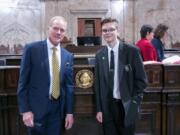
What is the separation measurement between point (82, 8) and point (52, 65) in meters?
7.38

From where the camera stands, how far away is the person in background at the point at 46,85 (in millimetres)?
3008

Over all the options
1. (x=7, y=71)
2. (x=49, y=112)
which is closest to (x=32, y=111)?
(x=49, y=112)

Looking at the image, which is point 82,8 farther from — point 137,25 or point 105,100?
point 105,100

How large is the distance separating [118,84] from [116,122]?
0.36 m

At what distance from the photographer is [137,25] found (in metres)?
10.2

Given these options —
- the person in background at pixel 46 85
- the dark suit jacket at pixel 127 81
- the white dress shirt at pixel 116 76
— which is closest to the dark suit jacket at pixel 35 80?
the person in background at pixel 46 85

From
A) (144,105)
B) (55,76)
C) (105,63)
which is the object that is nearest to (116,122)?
A: (105,63)

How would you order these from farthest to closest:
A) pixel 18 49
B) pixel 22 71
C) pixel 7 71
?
pixel 18 49 → pixel 7 71 → pixel 22 71

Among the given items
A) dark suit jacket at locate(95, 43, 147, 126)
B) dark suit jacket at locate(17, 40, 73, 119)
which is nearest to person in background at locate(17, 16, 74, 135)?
dark suit jacket at locate(17, 40, 73, 119)

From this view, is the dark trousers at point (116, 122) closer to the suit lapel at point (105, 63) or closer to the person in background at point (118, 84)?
the person in background at point (118, 84)

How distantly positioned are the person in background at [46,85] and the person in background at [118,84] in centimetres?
32

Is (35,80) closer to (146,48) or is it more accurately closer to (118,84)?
(118,84)

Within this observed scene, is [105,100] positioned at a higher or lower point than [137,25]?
lower

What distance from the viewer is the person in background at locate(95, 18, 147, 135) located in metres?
3.10
